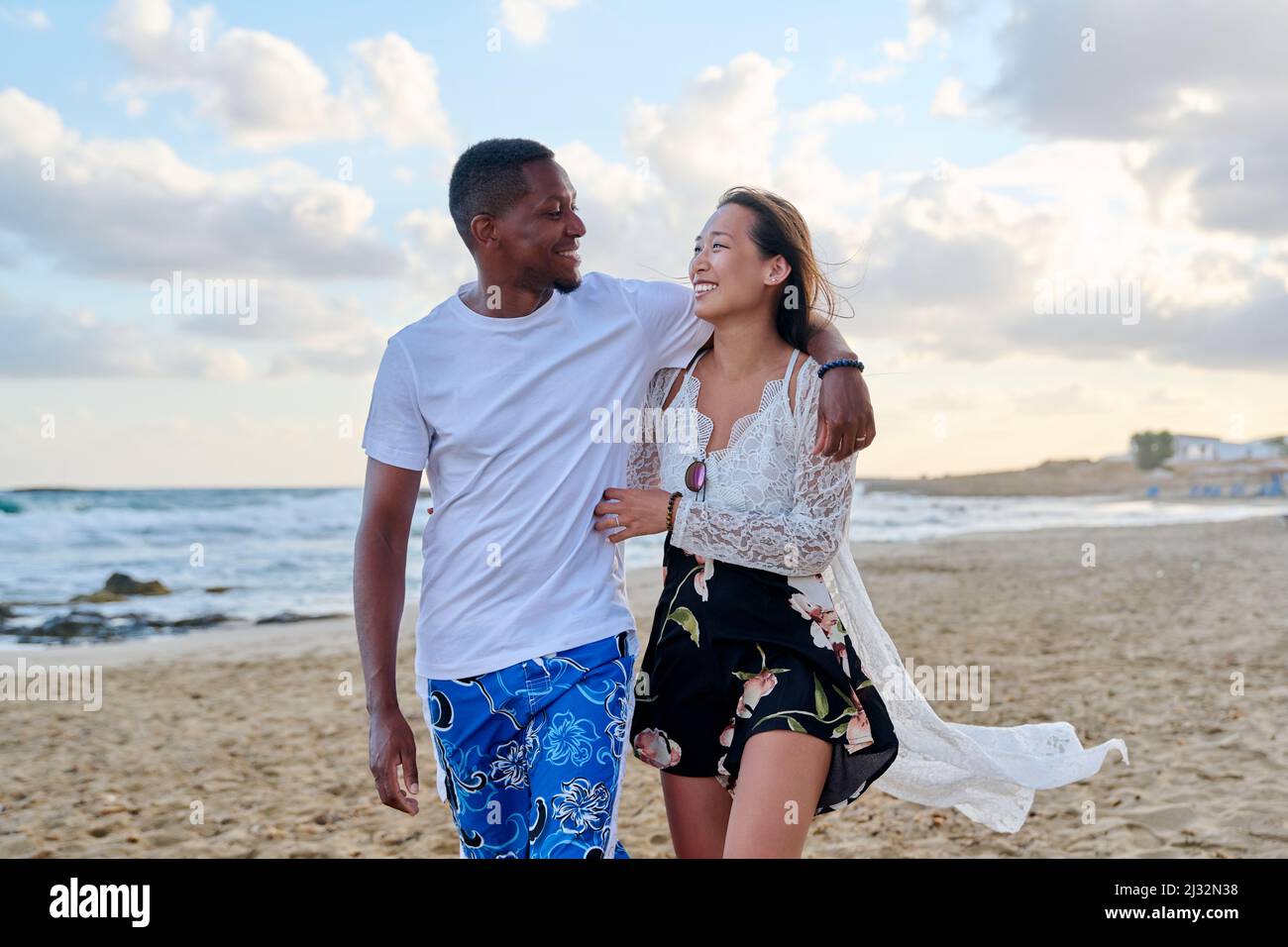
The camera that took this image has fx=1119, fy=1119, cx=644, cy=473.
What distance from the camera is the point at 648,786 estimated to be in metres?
6.40

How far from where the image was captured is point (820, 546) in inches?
106

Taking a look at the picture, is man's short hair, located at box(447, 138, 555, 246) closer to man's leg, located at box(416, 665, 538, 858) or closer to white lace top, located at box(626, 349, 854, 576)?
white lace top, located at box(626, 349, 854, 576)

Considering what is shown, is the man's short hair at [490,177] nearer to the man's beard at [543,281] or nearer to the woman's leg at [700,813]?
the man's beard at [543,281]

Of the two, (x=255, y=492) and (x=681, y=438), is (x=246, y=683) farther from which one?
(x=255, y=492)

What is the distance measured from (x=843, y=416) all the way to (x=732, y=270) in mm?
521

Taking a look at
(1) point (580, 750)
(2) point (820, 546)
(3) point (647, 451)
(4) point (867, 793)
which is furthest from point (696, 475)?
(4) point (867, 793)

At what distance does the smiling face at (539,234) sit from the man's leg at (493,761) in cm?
97

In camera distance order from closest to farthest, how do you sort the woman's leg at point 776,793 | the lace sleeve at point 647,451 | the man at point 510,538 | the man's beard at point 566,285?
the woman's leg at point 776,793 < the man at point 510,538 < the man's beard at point 566,285 < the lace sleeve at point 647,451

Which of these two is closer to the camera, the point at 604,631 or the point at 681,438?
the point at 604,631

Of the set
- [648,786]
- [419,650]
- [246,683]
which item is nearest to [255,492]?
[246,683]

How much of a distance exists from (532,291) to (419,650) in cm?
96

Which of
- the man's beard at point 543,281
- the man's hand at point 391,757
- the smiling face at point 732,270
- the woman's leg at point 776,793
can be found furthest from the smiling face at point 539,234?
the woman's leg at point 776,793

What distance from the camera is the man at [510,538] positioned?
2604mm

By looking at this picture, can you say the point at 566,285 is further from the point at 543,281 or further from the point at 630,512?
the point at 630,512
